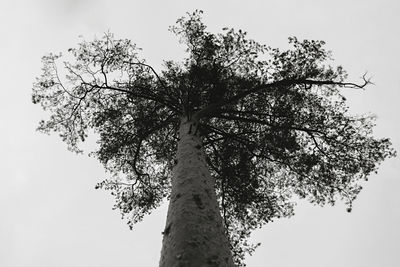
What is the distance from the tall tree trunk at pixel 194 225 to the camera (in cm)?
318

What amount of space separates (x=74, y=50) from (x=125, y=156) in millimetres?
3772

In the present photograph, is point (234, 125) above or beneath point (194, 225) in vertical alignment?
above

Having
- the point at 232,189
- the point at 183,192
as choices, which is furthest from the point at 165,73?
the point at 183,192

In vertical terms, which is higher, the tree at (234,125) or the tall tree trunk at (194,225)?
the tree at (234,125)

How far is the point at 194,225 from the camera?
3.66m

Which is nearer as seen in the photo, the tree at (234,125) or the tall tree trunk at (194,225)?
the tall tree trunk at (194,225)

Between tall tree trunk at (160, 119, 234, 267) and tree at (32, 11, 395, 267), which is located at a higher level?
tree at (32, 11, 395, 267)

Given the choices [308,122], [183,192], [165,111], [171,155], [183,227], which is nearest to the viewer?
[183,227]

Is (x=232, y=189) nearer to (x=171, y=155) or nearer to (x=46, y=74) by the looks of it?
(x=171, y=155)

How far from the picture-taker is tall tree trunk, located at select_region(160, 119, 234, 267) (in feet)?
10.4

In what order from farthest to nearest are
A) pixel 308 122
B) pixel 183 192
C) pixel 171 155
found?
pixel 171 155, pixel 308 122, pixel 183 192

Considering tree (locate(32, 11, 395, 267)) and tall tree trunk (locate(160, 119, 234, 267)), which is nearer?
tall tree trunk (locate(160, 119, 234, 267))

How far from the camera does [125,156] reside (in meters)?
10.9

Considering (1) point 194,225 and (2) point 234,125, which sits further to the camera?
(2) point 234,125
